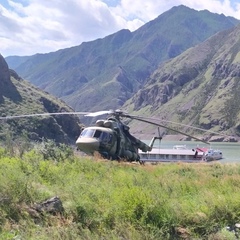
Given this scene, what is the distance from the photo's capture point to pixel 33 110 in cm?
16212

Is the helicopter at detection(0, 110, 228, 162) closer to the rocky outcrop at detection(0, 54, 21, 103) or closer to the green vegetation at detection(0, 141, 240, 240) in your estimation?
the green vegetation at detection(0, 141, 240, 240)

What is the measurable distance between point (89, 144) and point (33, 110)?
142m

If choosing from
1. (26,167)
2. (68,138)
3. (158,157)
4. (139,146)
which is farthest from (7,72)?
(26,167)

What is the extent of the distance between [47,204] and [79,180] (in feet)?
9.08

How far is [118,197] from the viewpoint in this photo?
10133mm

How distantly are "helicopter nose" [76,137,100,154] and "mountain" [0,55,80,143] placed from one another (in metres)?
101

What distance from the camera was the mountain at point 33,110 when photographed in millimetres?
137750

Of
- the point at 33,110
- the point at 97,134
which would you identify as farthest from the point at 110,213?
the point at 33,110

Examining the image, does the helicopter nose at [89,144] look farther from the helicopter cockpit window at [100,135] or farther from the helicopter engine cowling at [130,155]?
the helicopter engine cowling at [130,155]

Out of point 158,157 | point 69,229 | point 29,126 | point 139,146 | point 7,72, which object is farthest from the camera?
point 7,72

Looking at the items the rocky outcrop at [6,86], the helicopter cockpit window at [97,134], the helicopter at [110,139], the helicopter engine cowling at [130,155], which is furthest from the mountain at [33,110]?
the helicopter cockpit window at [97,134]

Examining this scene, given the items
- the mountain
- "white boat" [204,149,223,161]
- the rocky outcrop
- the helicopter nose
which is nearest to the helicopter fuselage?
the helicopter nose

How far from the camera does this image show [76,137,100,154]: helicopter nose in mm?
24375

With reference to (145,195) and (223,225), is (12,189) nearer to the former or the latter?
(145,195)
